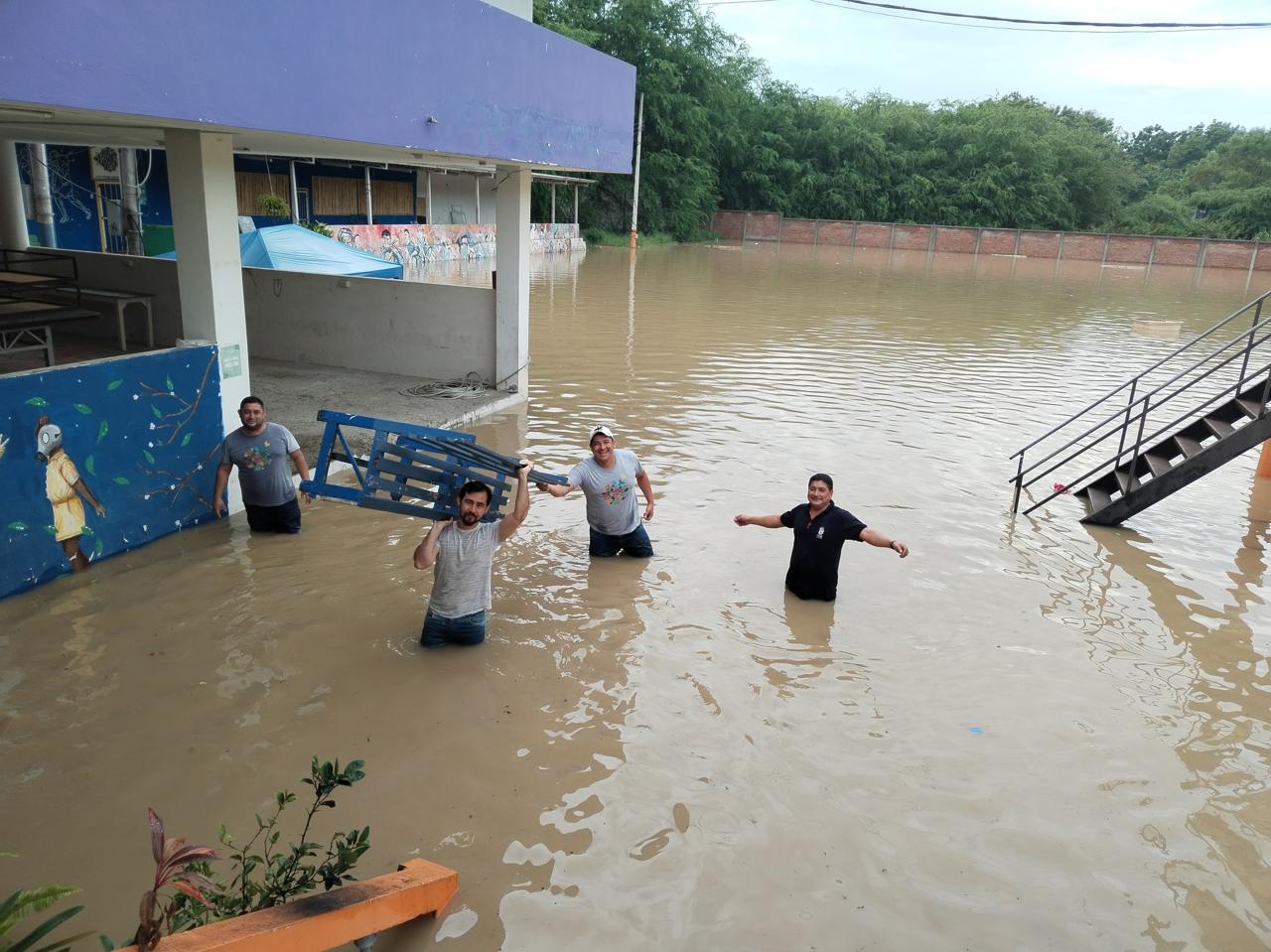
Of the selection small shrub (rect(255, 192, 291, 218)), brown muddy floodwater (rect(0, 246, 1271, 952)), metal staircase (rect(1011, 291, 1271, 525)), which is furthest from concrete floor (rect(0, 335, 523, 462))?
small shrub (rect(255, 192, 291, 218))

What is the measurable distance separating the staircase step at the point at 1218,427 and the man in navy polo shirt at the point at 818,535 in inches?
175

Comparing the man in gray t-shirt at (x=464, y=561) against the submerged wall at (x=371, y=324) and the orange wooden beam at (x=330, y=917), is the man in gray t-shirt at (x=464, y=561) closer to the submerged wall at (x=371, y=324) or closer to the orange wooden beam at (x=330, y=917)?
the orange wooden beam at (x=330, y=917)

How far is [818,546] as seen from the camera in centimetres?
742

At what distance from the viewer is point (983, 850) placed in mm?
4730

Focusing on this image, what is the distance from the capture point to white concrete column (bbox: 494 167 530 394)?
1314 cm

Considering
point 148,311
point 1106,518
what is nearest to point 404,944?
point 1106,518

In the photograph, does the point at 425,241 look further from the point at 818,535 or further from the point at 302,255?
the point at 818,535

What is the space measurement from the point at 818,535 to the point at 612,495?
177 cm

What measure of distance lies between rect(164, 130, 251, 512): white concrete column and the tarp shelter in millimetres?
6618

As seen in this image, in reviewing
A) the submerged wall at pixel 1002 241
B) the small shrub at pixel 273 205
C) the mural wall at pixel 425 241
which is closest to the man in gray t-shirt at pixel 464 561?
the mural wall at pixel 425 241

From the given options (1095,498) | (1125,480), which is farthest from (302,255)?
(1125,480)

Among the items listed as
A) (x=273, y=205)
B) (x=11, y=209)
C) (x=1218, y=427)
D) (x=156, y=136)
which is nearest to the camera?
(x=1218, y=427)

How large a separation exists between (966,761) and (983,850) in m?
0.85

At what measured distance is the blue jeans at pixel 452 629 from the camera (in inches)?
250
